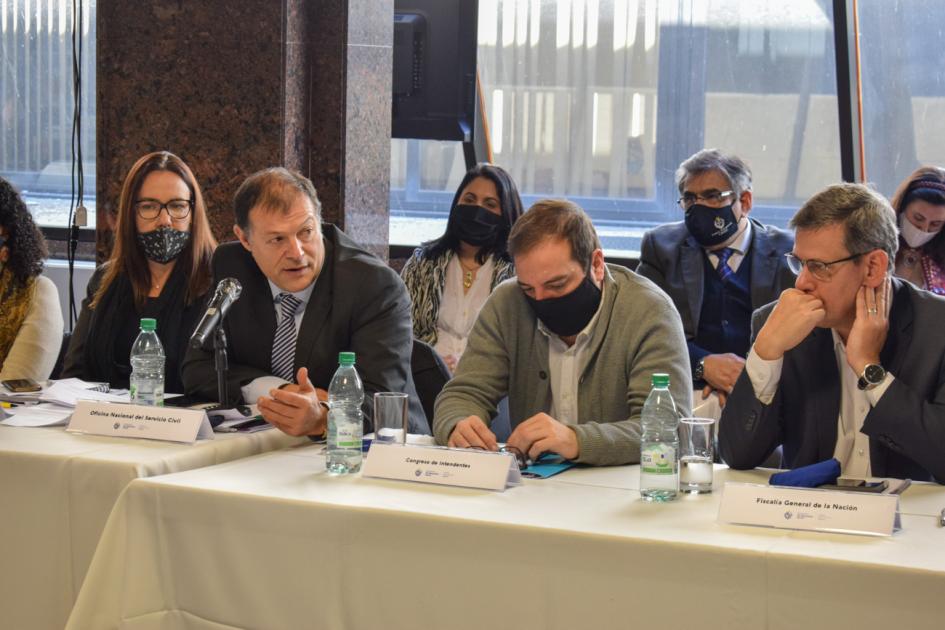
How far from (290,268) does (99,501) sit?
912 mm

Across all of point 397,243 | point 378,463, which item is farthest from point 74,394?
point 397,243

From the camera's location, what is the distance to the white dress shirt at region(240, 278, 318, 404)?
3070 mm

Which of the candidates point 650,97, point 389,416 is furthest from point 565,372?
point 650,97

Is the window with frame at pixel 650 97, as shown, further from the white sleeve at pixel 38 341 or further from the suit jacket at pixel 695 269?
the white sleeve at pixel 38 341

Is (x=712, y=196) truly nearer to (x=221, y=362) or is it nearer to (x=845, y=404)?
(x=845, y=404)

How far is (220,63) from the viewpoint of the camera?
4.64m

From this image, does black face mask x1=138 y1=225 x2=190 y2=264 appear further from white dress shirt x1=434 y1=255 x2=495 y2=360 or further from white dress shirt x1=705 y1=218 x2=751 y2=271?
white dress shirt x1=705 y1=218 x2=751 y2=271

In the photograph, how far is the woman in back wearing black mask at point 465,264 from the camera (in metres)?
4.36

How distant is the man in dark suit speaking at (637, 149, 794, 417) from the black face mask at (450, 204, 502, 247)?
662 millimetres

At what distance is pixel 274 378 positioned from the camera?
10.2 feet

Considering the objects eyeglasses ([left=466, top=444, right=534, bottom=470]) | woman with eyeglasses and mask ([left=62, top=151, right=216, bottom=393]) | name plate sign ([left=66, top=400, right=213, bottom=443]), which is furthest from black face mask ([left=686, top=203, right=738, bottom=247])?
name plate sign ([left=66, top=400, right=213, bottom=443])

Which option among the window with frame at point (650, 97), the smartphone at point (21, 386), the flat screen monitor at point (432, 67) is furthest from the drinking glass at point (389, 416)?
the window with frame at point (650, 97)

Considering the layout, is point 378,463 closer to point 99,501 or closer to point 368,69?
point 99,501

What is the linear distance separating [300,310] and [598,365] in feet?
2.89
